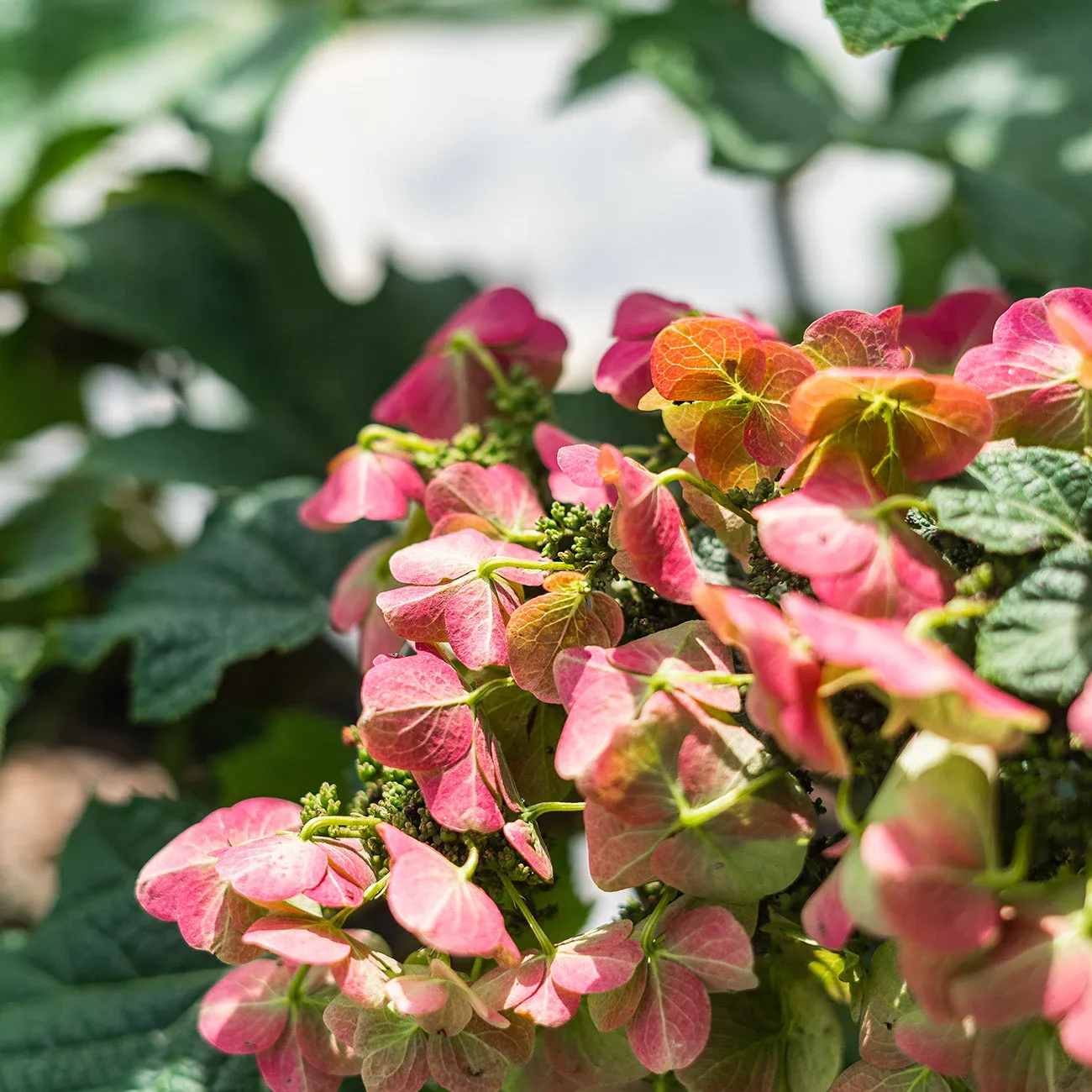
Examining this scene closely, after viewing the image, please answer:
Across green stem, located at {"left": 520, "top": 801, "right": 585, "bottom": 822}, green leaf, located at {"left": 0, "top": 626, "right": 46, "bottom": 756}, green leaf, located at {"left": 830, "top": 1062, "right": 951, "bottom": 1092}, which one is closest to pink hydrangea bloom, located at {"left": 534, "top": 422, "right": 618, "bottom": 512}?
green stem, located at {"left": 520, "top": 801, "right": 585, "bottom": 822}

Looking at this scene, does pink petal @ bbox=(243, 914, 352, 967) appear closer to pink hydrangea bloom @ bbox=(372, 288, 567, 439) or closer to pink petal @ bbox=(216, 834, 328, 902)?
pink petal @ bbox=(216, 834, 328, 902)

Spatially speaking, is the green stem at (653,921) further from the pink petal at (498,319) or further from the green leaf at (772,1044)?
the pink petal at (498,319)

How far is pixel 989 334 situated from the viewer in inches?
A: 20.0

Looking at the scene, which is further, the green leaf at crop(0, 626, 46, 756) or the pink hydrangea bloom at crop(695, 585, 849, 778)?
the green leaf at crop(0, 626, 46, 756)

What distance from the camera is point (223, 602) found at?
729 millimetres

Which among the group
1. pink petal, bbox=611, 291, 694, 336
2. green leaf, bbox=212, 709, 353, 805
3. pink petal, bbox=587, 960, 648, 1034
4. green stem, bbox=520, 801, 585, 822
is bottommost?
green leaf, bbox=212, 709, 353, 805

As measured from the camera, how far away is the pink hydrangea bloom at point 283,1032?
0.40 m

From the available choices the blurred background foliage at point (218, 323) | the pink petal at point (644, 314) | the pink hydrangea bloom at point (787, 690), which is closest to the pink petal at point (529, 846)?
the pink hydrangea bloom at point (787, 690)

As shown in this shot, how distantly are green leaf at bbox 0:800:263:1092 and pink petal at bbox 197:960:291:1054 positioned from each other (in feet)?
0.59

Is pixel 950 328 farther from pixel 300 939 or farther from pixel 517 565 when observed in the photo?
pixel 300 939

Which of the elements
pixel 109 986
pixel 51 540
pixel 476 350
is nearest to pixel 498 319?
pixel 476 350

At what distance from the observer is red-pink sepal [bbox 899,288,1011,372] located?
Result: 52 centimetres

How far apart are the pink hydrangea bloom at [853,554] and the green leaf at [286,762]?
0.44 meters

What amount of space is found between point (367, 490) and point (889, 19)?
1.02 ft
